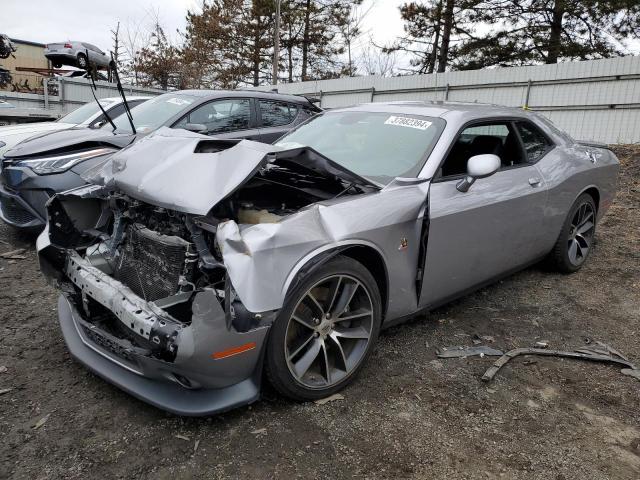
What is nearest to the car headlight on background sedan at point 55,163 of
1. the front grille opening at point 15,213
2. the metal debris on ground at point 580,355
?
the front grille opening at point 15,213

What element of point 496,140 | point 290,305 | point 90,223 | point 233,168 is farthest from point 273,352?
point 496,140

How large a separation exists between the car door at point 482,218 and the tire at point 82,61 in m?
2.50

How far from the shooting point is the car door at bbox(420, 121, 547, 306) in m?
2.98

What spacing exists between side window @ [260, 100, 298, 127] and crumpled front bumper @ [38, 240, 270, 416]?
4.34 m

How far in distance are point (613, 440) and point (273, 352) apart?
1.70 m

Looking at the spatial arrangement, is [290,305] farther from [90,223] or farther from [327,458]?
[90,223]

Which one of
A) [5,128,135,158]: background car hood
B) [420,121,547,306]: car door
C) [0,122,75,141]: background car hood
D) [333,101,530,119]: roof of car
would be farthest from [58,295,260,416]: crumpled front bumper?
[0,122,75,141]: background car hood

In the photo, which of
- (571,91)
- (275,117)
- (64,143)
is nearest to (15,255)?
(64,143)

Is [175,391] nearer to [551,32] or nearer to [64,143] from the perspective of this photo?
[64,143]

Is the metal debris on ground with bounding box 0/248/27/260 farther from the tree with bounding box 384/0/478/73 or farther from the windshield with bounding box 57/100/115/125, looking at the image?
the tree with bounding box 384/0/478/73

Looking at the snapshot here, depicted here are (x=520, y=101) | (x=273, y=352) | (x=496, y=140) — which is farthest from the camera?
(x=520, y=101)

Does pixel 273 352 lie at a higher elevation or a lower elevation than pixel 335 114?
lower

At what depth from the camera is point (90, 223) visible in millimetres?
3029

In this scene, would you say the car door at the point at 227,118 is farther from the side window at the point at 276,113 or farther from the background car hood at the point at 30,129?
the background car hood at the point at 30,129
